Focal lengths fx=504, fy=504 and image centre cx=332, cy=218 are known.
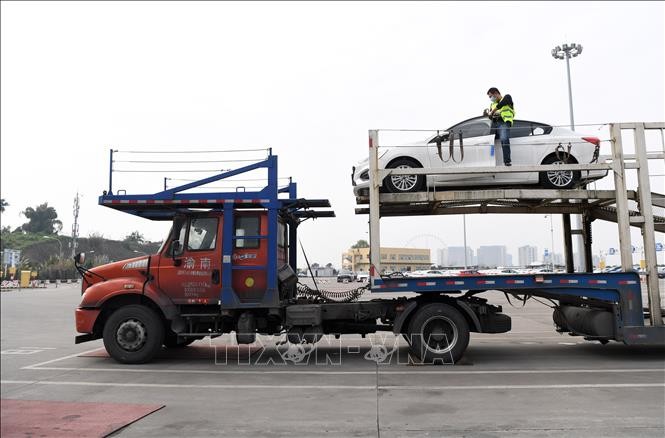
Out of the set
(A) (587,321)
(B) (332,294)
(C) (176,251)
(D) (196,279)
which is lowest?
(A) (587,321)

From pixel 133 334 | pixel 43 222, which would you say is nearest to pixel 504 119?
pixel 133 334

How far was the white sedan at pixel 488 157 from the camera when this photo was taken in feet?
27.9

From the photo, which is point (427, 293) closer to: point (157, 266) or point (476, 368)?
point (476, 368)

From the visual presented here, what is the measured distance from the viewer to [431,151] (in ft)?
28.9

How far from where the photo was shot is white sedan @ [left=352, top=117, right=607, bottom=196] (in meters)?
8.50

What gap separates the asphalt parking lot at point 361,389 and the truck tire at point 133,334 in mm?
240

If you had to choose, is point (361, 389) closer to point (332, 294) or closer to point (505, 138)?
point (332, 294)

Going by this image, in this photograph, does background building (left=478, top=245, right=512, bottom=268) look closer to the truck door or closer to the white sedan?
the white sedan

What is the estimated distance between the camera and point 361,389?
662 centimetres

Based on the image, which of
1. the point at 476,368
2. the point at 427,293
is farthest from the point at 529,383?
the point at 427,293

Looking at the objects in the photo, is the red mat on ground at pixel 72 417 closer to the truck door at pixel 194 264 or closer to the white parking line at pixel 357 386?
the white parking line at pixel 357 386

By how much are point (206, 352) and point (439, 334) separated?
14.9 ft

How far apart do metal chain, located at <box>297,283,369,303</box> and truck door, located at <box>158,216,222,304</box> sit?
1666 millimetres

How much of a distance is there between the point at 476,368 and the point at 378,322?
70.0 inches
